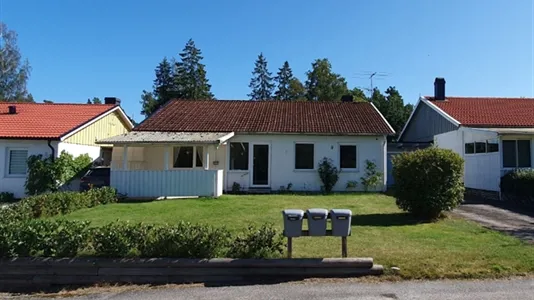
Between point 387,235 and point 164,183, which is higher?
point 164,183

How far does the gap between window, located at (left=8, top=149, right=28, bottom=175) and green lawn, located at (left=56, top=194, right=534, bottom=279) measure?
6635 mm

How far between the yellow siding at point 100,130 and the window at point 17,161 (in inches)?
78.0

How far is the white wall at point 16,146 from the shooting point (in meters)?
16.9

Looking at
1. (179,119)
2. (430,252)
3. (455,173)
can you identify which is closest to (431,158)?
(455,173)

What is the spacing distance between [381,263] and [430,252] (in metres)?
1.24

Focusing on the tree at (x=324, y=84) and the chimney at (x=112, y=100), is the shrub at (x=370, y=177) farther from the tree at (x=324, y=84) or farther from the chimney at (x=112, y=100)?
the tree at (x=324, y=84)

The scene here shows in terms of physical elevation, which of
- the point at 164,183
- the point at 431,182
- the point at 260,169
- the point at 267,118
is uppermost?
the point at 267,118

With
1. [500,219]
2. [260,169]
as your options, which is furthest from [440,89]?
[500,219]

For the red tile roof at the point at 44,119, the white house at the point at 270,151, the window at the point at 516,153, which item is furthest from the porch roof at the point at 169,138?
the window at the point at 516,153

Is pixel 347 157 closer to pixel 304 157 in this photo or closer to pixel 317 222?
pixel 304 157

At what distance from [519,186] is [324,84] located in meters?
39.8

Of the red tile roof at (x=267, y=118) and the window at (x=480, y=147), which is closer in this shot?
the window at (x=480, y=147)

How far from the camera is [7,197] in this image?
1667 centimetres

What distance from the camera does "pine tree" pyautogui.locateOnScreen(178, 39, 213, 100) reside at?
53.8m
